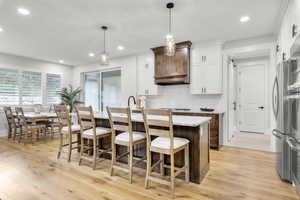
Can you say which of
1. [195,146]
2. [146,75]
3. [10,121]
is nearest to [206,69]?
[146,75]

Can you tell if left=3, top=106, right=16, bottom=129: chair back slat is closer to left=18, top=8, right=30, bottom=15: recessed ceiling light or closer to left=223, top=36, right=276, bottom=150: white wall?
left=18, top=8, right=30, bottom=15: recessed ceiling light

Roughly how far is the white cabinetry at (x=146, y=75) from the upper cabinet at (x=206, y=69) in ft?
4.26

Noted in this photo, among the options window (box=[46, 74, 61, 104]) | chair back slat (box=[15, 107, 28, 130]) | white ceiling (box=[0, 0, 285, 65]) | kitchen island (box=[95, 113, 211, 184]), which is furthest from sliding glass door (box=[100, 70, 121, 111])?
kitchen island (box=[95, 113, 211, 184])

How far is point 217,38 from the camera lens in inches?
164

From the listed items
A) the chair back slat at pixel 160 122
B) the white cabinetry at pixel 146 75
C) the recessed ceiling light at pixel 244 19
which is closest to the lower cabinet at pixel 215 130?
the white cabinetry at pixel 146 75

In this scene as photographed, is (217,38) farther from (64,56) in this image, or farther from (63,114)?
(64,56)

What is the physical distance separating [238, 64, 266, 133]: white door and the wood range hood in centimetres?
281

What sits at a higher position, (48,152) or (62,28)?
(62,28)

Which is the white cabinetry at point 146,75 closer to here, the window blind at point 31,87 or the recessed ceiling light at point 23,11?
the recessed ceiling light at point 23,11

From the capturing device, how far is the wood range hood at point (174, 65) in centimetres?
448

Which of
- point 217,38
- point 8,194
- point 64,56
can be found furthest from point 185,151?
point 64,56

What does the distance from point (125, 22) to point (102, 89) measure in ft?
12.9

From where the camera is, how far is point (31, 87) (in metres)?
6.21

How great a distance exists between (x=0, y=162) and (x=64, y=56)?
3883 millimetres
